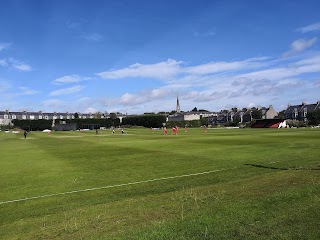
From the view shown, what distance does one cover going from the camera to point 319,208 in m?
8.07

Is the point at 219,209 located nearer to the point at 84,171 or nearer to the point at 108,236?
the point at 108,236

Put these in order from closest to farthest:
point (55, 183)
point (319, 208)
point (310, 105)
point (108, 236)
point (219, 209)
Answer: point (108, 236), point (319, 208), point (219, 209), point (55, 183), point (310, 105)

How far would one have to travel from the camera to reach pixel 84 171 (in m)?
19.7

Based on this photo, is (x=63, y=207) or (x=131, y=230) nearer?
(x=131, y=230)

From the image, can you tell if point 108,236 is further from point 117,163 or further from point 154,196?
point 117,163

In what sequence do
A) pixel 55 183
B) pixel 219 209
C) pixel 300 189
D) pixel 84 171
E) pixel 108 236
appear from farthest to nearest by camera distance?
pixel 84 171 → pixel 55 183 → pixel 300 189 → pixel 219 209 → pixel 108 236

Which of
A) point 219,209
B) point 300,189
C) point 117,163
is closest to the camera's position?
point 219,209

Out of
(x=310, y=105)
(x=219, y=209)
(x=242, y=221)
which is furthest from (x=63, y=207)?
(x=310, y=105)

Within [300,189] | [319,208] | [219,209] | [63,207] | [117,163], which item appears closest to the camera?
[319,208]

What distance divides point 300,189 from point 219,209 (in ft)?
10.2

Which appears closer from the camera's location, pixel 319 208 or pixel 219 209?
pixel 319 208

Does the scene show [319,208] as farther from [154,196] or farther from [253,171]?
[253,171]

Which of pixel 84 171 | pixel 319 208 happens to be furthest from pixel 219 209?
pixel 84 171

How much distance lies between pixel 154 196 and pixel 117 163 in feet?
37.9
